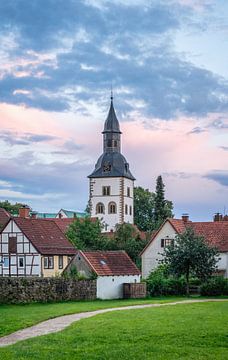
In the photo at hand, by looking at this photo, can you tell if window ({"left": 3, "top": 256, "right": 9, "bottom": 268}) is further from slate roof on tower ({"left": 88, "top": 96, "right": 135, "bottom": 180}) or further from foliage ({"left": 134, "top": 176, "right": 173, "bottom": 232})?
foliage ({"left": 134, "top": 176, "right": 173, "bottom": 232})

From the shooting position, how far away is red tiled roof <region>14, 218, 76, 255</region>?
226ft

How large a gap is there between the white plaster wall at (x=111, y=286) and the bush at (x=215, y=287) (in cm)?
573

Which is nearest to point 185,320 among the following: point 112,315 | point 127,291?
point 112,315

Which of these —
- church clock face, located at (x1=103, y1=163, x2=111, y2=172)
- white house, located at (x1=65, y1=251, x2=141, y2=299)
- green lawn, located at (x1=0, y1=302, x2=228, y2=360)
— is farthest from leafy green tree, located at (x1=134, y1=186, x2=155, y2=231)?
green lawn, located at (x1=0, y1=302, x2=228, y2=360)

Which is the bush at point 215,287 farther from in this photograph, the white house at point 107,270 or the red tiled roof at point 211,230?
the red tiled roof at point 211,230

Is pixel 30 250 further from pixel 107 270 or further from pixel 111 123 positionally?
pixel 111 123

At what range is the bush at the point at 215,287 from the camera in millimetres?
55000

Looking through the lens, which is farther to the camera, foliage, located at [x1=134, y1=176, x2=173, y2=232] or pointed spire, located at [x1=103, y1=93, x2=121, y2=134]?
foliage, located at [x1=134, y1=176, x2=173, y2=232]

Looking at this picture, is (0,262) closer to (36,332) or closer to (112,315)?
(112,315)

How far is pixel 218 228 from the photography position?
247ft

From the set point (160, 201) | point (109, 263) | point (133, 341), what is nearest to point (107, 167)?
point (160, 201)

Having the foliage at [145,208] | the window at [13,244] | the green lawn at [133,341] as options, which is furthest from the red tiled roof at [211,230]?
the foliage at [145,208]

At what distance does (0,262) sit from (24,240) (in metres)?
4.10

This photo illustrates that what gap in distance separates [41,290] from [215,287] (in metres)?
15.8
